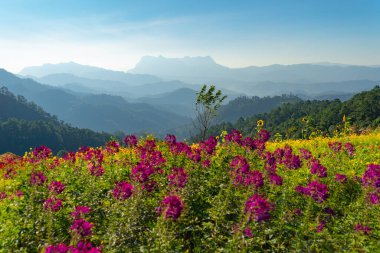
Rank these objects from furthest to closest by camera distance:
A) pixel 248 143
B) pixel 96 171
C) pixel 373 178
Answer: pixel 248 143
pixel 96 171
pixel 373 178

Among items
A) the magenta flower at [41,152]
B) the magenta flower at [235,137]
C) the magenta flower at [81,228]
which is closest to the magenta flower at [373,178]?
the magenta flower at [235,137]

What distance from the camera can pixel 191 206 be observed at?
6965 millimetres

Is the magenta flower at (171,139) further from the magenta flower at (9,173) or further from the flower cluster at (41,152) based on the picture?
the magenta flower at (9,173)

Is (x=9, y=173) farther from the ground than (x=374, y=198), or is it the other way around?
(x=374, y=198)

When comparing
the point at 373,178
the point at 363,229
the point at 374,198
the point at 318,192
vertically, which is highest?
the point at 373,178

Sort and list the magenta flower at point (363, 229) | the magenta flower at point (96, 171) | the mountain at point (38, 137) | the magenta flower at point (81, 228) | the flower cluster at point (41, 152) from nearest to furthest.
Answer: the magenta flower at point (81, 228), the magenta flower at point (363, 229), the magenta flower at point (96, 171), the flower cluster at point (41, 152), the mountain at point (38, 137)

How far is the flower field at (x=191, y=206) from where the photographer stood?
5062 mm

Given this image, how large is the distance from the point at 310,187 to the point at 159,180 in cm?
367

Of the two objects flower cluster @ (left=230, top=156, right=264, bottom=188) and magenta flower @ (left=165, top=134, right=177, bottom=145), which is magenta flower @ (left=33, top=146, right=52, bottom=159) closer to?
magenta flower @ (left=165, top=134, right=177, bottom=145)

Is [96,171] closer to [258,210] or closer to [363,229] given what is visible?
[258,210]

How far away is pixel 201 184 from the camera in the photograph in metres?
7.82

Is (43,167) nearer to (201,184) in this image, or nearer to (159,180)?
(159,180)

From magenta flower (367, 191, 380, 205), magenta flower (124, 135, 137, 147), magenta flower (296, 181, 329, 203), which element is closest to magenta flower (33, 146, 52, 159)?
→ magenta flower (124, 135, 137, 147)

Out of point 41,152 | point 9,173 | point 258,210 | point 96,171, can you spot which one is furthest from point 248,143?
point 9,173
